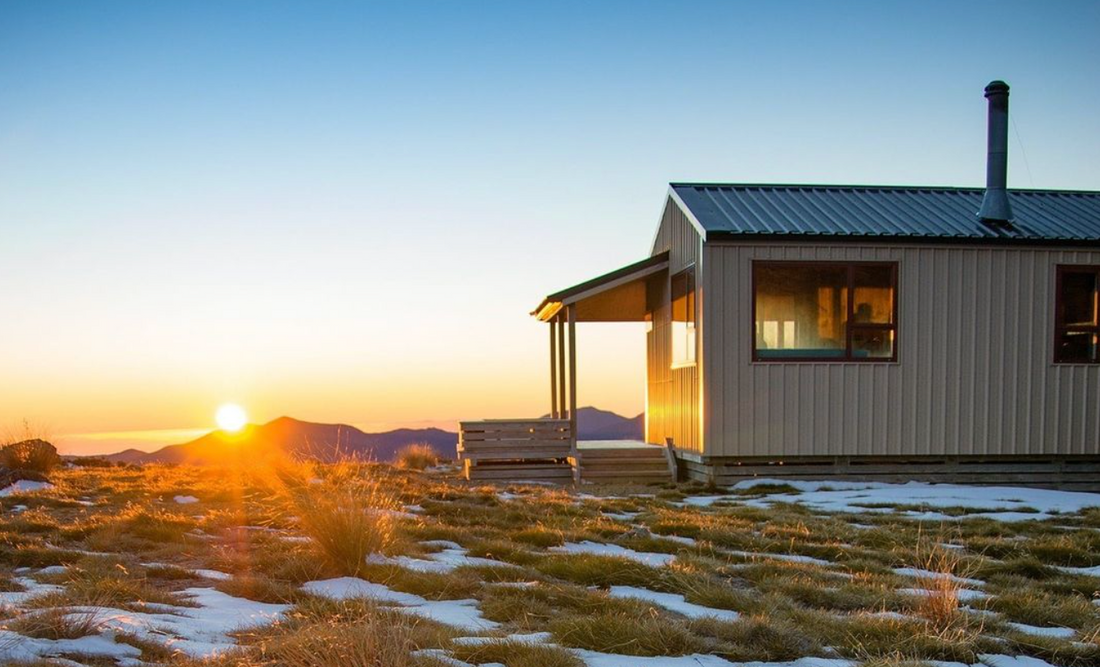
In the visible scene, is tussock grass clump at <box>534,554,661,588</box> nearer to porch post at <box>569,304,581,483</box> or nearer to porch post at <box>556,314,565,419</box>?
porch post at <box>569,304,581,483</box>

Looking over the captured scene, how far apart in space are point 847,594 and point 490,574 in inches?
87.6

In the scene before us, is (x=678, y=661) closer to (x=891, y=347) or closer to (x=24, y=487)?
(x=891, y=347)

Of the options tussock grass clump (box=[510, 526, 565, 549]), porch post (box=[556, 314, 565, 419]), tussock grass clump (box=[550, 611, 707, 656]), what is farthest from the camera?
porch post (box=[556, 314, 565, 419])

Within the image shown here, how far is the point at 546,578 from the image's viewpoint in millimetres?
5516

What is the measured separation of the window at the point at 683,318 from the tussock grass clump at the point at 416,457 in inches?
217

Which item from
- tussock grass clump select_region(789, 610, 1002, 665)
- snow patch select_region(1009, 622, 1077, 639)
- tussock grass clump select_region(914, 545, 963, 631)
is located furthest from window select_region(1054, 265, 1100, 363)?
tussock grass clump select_region(789, 610, 1002, 665)

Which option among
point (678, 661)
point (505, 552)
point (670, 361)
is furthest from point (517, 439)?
point (678, 661)

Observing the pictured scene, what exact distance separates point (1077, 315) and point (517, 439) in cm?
867

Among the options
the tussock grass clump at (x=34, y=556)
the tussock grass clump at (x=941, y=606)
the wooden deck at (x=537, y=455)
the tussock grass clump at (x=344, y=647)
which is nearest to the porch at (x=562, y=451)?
the wooden deck at (x=537, y=455)

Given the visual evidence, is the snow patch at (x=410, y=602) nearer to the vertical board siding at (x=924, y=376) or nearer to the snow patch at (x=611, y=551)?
the snow patch at (x=611, y=551)

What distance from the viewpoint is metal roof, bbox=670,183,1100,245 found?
12.1 metres

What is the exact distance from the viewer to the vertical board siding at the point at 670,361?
12.4 metres

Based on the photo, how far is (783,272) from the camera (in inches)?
481

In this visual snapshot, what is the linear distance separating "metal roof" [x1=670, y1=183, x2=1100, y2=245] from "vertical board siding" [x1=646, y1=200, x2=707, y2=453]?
593 mm
